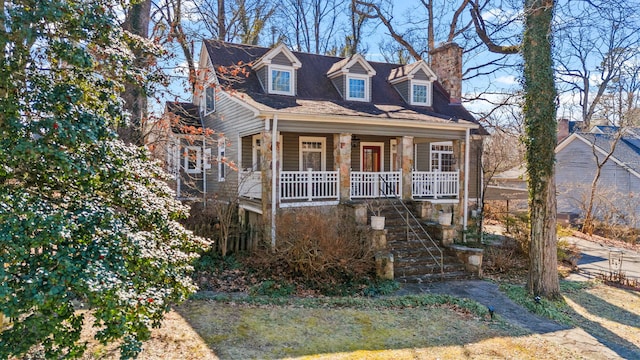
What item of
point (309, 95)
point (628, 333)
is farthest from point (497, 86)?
point (628, 333)

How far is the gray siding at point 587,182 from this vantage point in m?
20.5

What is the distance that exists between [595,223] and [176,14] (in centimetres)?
2141

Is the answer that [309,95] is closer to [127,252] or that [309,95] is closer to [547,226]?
[547,226]

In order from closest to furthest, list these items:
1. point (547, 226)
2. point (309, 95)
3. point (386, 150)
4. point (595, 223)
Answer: point (547, 226)
point (309, 95)
point (386, 150)
point (595, 223)

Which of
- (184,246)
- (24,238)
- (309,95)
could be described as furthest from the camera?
(309,95)

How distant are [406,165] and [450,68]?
7627mm

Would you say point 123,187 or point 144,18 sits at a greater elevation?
point 144,18

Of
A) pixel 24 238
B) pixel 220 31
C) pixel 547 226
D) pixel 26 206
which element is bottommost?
pixel 547 226

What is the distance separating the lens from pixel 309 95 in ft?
49.3

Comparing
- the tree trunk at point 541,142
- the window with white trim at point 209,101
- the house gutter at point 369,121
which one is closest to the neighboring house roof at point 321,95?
the house gutter at point 369,121

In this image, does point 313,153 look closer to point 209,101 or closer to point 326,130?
point 326,130

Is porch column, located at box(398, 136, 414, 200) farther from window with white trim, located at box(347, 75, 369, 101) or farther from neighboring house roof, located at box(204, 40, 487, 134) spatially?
window with white trim, located at box(347, 75, 369, 101)

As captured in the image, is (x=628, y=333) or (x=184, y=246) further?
(x=628, y=333)

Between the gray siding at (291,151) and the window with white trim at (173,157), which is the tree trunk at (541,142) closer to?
the gray siding at (291,151)
